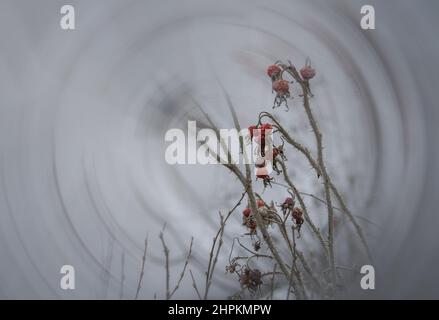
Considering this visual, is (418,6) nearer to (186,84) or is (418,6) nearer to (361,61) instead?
(361,61)

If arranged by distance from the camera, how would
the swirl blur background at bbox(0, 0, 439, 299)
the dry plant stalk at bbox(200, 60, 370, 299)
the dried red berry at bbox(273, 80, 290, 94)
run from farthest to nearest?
the swirl blur background at bbox(0, 0, 439, 299)
the dried red berry at bbox(273, 80, 290, 94)
the dry plant stalk at bbox(200, 60, 370, 299)

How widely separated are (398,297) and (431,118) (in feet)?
1.40

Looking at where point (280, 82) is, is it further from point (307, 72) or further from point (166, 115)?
point (166, 115)

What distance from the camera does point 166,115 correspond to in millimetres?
1209

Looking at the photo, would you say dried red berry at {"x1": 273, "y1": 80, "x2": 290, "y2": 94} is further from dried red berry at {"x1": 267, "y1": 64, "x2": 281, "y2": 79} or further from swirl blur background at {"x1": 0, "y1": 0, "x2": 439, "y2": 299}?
swirl blur background at {"x1": 0, "y1": 0, "x2": 439, "y2": 299}

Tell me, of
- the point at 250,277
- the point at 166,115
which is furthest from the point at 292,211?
the point at 166,115

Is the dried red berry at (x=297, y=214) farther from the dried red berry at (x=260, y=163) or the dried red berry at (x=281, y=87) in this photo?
the dried red berry at (x=281, y=87)

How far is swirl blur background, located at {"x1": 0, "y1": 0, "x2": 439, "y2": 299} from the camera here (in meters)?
1.16

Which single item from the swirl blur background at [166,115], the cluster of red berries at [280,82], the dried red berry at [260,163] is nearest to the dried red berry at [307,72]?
the cluster of red berries at [280,82]

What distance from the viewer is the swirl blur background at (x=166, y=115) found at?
116 centimetres

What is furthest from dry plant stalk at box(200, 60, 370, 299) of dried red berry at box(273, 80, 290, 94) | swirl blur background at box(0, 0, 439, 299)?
swirl blur background at box(0, 0, 439, 299)
